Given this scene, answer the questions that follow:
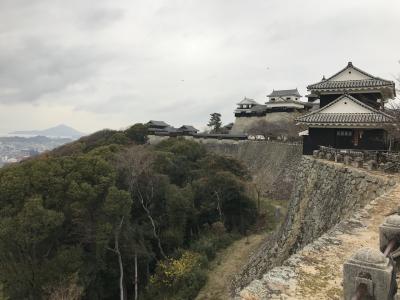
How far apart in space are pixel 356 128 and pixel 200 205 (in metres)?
12.4

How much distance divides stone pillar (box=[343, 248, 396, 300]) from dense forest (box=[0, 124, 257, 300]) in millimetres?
12154

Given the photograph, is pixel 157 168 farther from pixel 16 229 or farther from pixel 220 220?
pixel 16 229

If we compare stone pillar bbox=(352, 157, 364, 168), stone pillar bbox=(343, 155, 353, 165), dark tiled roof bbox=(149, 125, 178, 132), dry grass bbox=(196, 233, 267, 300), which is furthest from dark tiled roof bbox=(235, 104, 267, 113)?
stone pillar bbox=(352, 157, 364, 168)

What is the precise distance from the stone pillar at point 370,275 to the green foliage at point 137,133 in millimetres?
38539

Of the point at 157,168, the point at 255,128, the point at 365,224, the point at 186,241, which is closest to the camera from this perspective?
the point at 365,224

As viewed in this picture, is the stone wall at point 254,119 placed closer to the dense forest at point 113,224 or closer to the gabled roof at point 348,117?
the dense forest at point 113,224

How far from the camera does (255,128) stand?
137 feet

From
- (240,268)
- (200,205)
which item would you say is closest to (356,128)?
(240,268)

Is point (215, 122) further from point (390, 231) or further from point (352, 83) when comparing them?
point (390, 231)

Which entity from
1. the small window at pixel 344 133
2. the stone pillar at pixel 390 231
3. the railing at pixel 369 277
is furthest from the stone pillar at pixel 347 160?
the railing at pixel 369 277

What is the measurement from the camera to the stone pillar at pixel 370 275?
331 cm

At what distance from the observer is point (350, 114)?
15945 millimetres

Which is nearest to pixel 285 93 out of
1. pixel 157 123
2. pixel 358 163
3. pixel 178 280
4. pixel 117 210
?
pixel 157 123

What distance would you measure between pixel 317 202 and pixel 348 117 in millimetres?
5188
